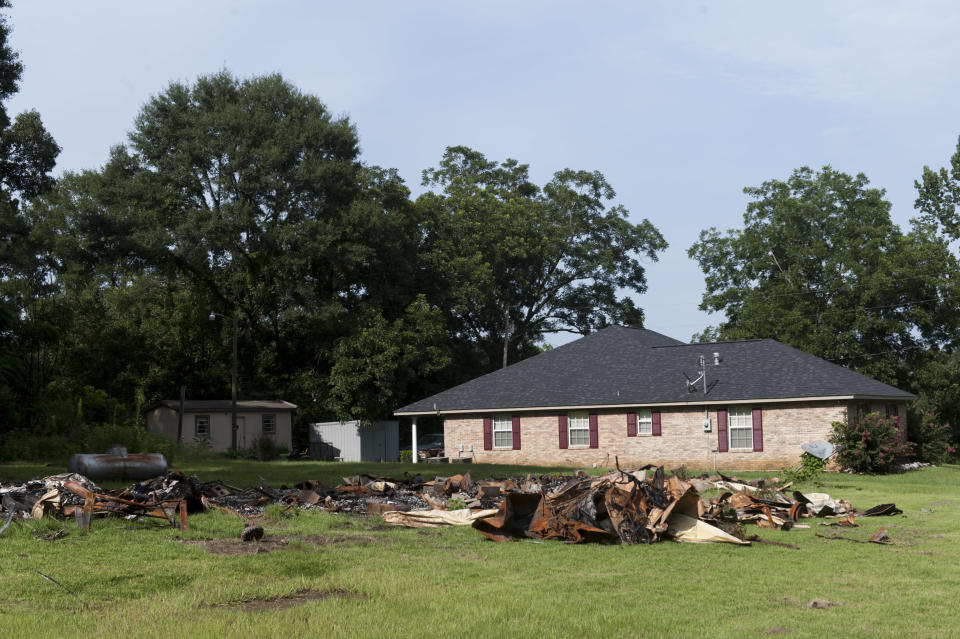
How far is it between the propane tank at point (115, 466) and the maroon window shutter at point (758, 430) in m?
21.2

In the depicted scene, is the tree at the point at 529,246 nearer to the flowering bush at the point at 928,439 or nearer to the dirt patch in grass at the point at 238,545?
the flowering bush at the point at 928,439

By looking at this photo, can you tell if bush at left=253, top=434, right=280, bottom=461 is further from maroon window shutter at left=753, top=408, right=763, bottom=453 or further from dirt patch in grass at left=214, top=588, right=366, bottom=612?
dirt patch in grass at left=214, top=588, right=366, bottom=612

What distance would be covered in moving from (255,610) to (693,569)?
4967 mm

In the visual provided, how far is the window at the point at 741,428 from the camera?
33.5m

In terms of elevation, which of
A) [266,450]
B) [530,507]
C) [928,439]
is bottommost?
[266,450]

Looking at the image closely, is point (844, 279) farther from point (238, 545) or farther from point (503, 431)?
point (238, 545)

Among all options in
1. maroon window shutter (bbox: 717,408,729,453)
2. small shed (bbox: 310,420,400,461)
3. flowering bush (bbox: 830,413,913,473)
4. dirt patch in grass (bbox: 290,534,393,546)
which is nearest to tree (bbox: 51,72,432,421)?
small shed (bbox: 310,420,400,461)

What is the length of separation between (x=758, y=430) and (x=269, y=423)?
2801 centimetres

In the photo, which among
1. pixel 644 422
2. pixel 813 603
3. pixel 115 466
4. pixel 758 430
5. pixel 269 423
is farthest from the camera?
pixel 269 423

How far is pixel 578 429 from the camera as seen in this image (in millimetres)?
36812

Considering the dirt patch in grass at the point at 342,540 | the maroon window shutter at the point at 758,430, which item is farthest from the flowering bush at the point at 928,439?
the dirt patch in grass at the point at 342,540

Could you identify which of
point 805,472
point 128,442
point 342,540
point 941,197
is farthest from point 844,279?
point 342,540

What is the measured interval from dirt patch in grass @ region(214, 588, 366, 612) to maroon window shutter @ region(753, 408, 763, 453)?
88.5 feet

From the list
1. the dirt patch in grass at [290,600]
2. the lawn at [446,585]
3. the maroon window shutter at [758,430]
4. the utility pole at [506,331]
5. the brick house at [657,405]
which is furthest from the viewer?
the utility pole at [506,331]
